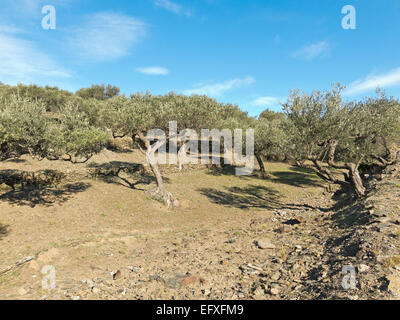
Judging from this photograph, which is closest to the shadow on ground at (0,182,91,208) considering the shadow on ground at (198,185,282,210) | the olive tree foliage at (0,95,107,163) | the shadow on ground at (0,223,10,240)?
the shadow on ground at (0,223,10,240)

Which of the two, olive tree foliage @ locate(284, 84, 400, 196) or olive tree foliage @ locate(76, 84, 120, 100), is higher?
olive tree foliage @ locate(76, 84, 120, 100)

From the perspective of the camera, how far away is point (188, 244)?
14.6 metres

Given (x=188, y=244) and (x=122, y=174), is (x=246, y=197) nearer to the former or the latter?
(x=188, y=244)

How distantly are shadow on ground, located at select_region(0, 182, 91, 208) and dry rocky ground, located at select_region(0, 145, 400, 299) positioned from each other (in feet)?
0.30

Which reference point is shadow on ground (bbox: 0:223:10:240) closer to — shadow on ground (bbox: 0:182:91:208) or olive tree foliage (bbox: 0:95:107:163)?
shadow on ground (bbox: 0:182:91:208)

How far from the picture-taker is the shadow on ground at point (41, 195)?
760 inches

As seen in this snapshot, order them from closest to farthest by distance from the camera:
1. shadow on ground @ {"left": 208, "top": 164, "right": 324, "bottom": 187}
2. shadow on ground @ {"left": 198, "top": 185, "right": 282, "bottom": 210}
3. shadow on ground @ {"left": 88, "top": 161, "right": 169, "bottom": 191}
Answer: shadow on ground @ {"left": 198, "top": 185, "right": 282, "bottom": 210}
shadow on ground @ {"left": 88, "top": 161, "right": 169, "bottom": 191}
shadow on ground @ {"left": 208, "top": 164, "right": 324, "bottom": 187}

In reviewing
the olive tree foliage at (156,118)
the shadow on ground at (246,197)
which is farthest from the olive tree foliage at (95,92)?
the shadow on ground at (246,197)

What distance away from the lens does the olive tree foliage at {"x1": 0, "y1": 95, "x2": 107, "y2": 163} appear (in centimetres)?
1489

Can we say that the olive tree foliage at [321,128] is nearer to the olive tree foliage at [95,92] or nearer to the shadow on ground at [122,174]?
the shadow on ground at [122,174]

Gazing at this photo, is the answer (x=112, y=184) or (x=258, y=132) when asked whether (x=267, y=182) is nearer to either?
(x=258, y=132)

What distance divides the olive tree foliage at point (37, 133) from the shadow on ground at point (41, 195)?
4607mm

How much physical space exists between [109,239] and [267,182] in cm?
2664

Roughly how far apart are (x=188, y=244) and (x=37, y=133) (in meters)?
13.0
